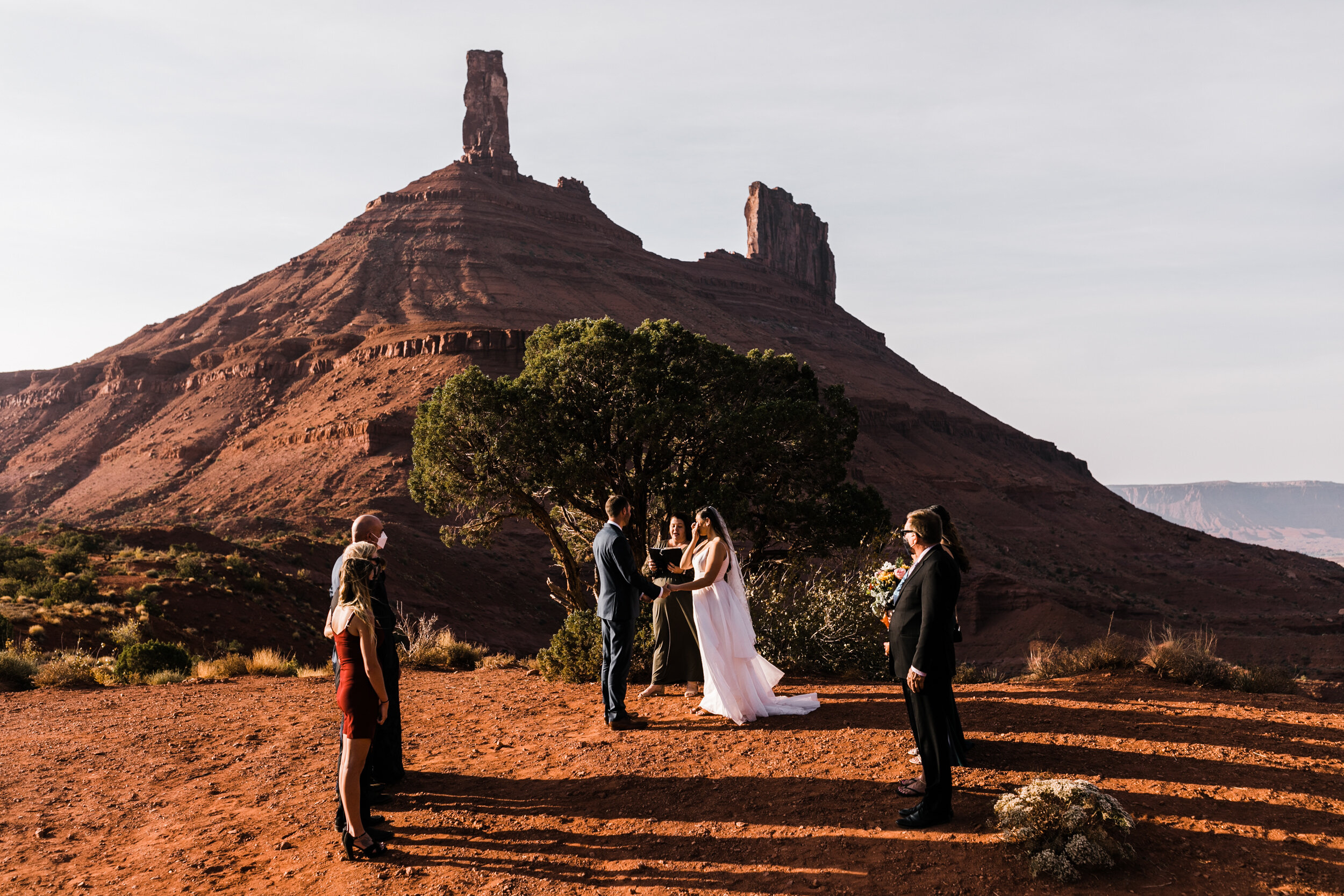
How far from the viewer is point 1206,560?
6375 centimetres

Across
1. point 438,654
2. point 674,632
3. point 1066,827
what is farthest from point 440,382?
point 1066,827

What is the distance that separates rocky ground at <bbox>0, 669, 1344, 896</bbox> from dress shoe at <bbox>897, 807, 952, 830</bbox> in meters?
0.07

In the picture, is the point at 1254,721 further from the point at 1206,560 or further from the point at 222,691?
the point at 1206,560

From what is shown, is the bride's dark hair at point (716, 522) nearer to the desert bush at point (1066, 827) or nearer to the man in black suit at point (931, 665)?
the man in black suit at point (931, 665)

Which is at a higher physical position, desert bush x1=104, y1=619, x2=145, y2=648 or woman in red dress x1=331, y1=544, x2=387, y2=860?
woman in red dress x1=331, y1=544, x2=387, y2=860

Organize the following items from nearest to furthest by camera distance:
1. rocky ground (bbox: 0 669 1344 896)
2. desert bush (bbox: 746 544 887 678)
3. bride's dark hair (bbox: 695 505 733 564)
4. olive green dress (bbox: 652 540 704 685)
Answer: rocky ground (bbox: 0 669 1344 896), bride's dark hair (bbox: 695 505 733 564), olive green dress (bbox: 652 540 704 685), desert bush (bbox: 746 544 887 678)

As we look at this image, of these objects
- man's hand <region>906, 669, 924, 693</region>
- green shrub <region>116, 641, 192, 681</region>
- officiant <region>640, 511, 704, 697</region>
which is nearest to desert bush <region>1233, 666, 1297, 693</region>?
officiant <region>640, 511, 704, 697</region>

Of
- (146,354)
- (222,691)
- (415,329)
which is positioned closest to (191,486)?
(415,329)

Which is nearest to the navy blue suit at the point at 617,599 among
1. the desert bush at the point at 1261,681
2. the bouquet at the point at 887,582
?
the bouquet at the point at 887,582

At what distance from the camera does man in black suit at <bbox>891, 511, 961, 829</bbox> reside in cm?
498

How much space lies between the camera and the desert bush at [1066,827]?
445cm

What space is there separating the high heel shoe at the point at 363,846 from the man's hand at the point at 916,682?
3.63m

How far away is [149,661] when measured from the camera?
547 inches

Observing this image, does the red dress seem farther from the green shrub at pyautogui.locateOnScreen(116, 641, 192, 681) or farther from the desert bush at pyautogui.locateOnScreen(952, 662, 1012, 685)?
the green shrub at pyautogui.locateOnScreen(116, 641, 192, 681)
